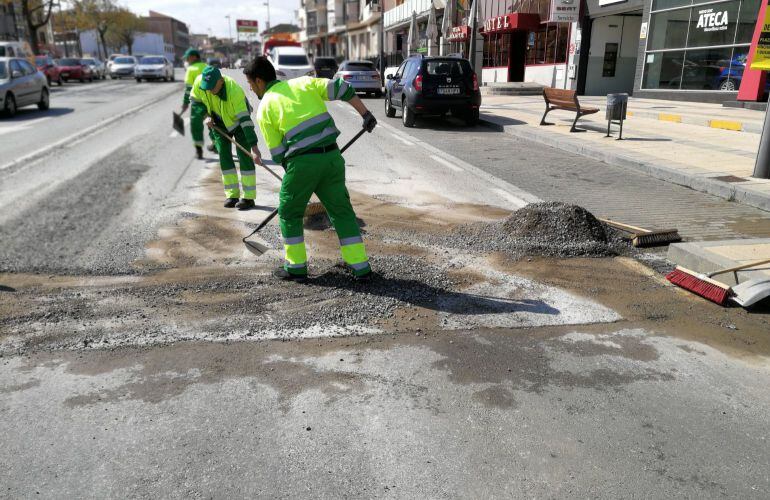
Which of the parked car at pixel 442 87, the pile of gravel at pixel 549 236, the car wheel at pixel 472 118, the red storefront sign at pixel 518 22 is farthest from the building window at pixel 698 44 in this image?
the pile of gravel at pixel 549 236

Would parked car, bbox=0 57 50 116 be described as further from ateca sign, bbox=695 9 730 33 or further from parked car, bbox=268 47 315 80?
ateca sign, bbox=695 9 730 33

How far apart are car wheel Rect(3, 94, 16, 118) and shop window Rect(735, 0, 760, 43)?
66.7 ft

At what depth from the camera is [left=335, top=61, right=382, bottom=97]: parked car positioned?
2433 centimetres

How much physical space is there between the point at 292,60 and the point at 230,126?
24495 millimetres

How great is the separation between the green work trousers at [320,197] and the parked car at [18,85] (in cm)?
1555

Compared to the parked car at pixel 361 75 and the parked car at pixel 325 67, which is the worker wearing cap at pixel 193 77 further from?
the parked car at pixel 325 67

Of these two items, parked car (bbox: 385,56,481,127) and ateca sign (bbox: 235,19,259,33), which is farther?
ateca sign (bbox: 235,19,259,33)

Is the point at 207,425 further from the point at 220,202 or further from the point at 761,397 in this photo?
the point at 220,202

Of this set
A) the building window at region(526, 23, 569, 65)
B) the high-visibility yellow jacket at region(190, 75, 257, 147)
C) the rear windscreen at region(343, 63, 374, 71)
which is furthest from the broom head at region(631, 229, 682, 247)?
the building window at region(526, 23, 569, 65)

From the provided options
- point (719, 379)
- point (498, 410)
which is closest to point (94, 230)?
point (498, 410)

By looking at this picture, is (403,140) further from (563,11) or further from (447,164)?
(563,11)

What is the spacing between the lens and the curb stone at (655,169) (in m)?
7.38

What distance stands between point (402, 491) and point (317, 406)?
752mm

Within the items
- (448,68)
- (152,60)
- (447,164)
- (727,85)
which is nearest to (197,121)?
(447,164)
